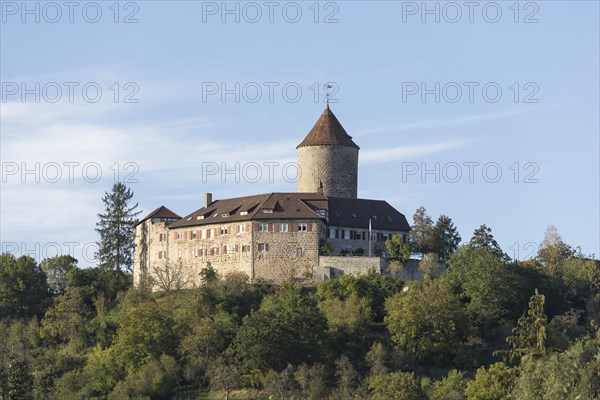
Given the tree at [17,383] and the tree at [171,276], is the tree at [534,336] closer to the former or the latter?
the tree at [17,383]

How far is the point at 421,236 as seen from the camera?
9269 cm

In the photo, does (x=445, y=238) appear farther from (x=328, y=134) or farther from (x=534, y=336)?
(x=534, y=336)

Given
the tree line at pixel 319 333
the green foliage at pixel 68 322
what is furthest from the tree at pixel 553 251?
the green foliage at pixel 68 322

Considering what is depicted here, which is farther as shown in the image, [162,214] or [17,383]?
[162,214]

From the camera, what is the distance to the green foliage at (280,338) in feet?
255

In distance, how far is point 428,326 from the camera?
80.3 metres

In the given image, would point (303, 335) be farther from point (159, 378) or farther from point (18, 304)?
point (18, 304)

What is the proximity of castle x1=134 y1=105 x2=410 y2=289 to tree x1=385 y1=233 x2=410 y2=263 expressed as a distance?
142 centimetres

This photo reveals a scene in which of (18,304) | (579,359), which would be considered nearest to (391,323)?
(18,304)

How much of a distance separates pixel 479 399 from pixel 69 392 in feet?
80.2

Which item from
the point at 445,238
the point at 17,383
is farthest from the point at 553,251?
the point at 17,383

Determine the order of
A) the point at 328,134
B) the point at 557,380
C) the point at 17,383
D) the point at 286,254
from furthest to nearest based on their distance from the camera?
the point at 328,134 → the point at 286,254 → the point at 17,383 → the point at 557,380

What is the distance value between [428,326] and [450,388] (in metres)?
8.36

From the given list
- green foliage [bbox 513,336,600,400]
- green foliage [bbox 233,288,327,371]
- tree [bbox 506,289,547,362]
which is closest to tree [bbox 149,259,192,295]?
green foliage [bbox 233,288,327,371]
